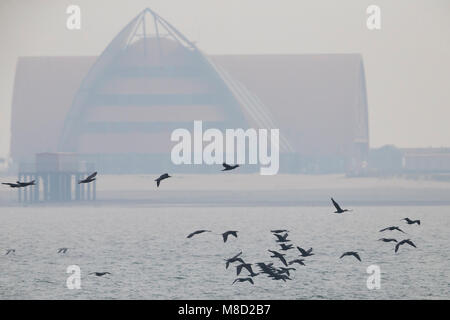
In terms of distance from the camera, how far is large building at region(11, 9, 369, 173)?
591 feet

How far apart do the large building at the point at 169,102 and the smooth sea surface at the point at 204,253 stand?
206 feet

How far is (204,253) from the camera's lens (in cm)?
6856

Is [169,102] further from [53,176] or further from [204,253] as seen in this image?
[204,253]

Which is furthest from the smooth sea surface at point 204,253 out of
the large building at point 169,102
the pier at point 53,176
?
the large building at point 169,102

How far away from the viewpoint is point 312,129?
192m

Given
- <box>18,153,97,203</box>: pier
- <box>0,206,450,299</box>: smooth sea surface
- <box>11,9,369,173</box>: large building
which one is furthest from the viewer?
<box>11,9,369,173</box>: large building

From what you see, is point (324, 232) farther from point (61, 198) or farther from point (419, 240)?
point (61, 198)

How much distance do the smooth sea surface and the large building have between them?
206 ft

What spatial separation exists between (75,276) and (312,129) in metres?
142

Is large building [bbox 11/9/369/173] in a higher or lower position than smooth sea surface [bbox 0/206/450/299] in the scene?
higher

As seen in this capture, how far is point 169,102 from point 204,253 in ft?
378

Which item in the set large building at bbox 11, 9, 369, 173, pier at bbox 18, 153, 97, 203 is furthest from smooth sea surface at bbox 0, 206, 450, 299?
large building at bbox 11, 9, 369, 173

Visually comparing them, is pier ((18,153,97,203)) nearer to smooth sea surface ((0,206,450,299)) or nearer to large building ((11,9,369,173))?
smooth sea surface ((0,206,450,299))

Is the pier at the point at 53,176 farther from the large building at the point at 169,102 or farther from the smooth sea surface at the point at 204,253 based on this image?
the large building at the point at 169,102
